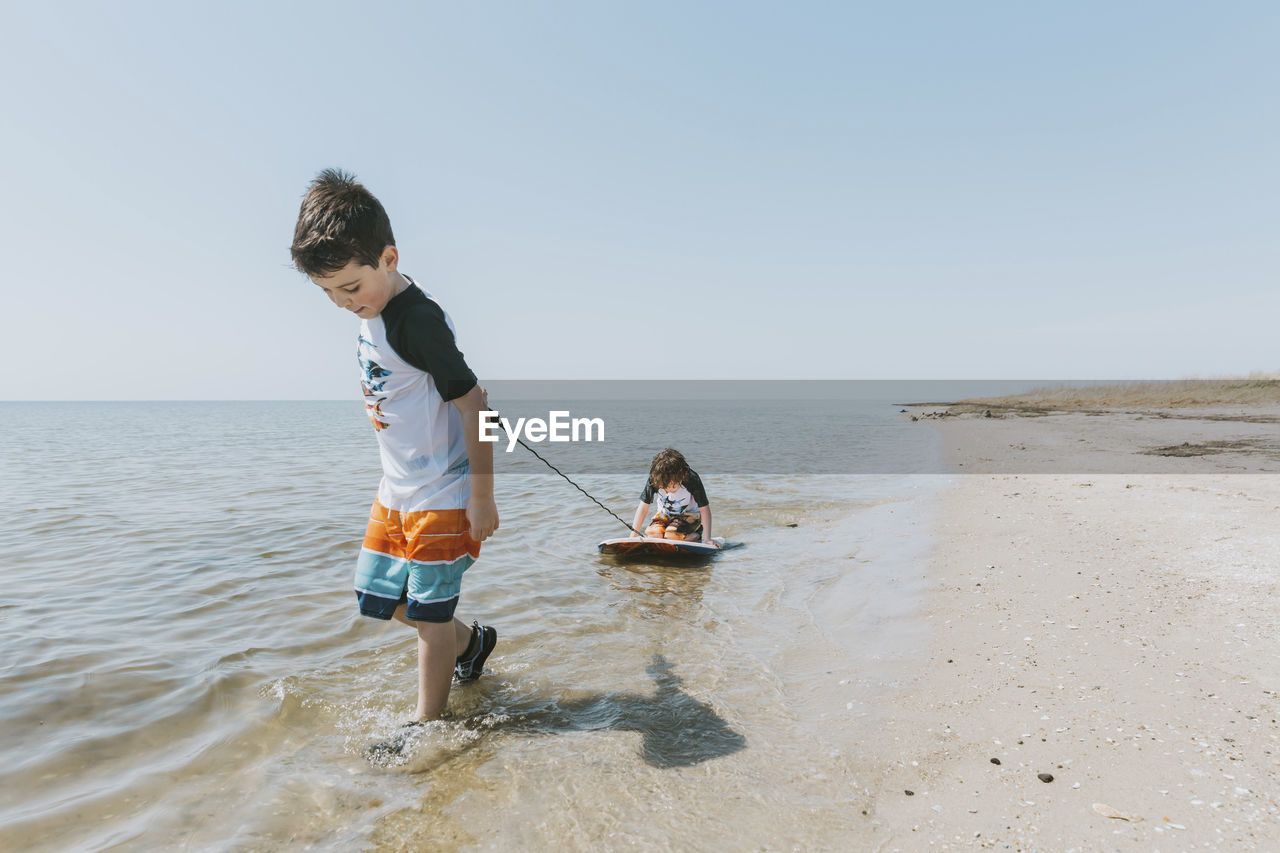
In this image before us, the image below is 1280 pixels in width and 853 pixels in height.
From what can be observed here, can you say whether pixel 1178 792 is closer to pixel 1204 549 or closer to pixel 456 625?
pixel 456 625

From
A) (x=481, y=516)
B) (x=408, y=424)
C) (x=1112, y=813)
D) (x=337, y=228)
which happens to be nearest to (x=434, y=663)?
(x=481, y=516)

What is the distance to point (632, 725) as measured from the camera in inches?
134

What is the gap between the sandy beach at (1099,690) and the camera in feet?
7.41

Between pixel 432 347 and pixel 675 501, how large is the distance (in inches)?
219

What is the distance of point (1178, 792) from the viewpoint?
232 cm

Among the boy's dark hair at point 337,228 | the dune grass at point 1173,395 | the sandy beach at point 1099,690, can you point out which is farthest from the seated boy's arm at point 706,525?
the dune grass at point 1173,395

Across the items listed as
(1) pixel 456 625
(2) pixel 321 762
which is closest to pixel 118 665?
(2) pixel 321 762

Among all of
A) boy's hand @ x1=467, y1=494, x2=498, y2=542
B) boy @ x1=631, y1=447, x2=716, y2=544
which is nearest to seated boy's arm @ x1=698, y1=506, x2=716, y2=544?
boy @ x1=631, y1=447, x2=716, y2=544

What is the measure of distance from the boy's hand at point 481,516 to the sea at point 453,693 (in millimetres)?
1107

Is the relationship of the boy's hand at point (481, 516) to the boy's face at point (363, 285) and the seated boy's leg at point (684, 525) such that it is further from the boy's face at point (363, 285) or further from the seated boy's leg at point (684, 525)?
the seated boy's leg at point (684, 525)

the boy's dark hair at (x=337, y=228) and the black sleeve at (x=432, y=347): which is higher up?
the boy's dark hair at (x=337, y=228)

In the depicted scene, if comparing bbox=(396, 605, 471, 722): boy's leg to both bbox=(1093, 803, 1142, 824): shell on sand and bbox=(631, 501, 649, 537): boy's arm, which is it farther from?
bbox=(631, 501, 649, 537): boy's arm

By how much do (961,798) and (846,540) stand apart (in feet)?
18.6

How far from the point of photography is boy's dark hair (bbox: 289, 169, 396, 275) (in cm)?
252
